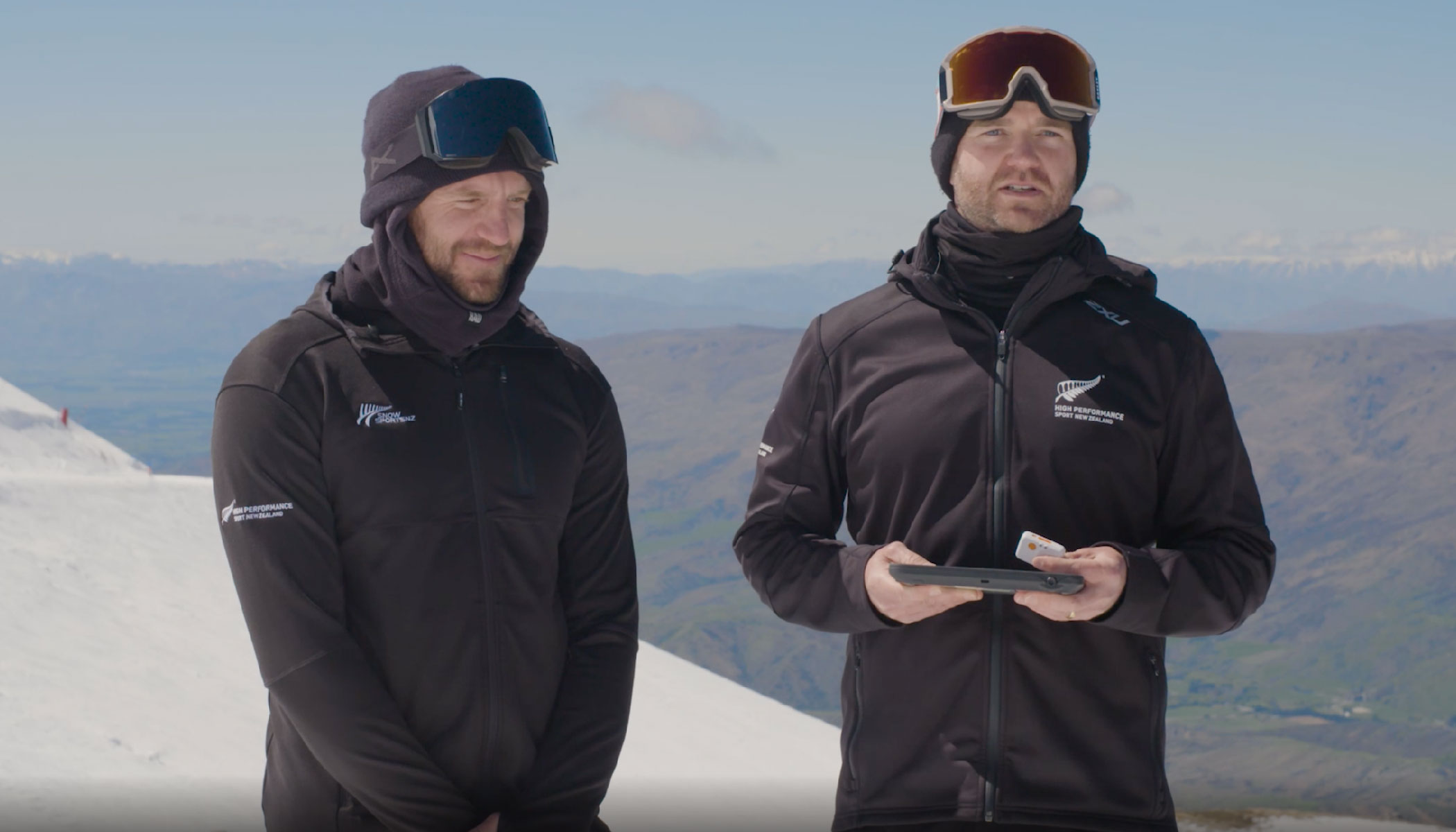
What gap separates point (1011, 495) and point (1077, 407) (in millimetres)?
309

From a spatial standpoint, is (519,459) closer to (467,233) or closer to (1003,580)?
(467,233)

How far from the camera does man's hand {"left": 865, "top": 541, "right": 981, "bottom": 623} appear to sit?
122 inches

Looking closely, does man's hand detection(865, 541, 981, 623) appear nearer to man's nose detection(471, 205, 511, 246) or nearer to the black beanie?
the black beanie

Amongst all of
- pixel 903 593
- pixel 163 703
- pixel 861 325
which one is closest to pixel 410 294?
pixel 861 325

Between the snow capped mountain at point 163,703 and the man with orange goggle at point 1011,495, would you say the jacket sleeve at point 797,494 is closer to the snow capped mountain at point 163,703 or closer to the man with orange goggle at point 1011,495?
the man with orange goggle at point 1011,495

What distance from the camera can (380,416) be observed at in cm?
335

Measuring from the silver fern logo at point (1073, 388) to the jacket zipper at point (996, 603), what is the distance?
148 millimetres

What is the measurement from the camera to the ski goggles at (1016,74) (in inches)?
139

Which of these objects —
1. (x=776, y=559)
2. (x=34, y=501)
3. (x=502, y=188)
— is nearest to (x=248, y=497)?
(x=502, y=188)

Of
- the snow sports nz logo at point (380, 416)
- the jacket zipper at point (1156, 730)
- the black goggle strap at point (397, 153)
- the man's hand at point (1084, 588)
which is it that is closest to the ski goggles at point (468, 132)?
the black goggle strap at point (397, 153)

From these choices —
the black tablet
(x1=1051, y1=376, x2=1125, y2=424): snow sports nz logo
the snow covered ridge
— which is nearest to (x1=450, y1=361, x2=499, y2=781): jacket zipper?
the black tablet

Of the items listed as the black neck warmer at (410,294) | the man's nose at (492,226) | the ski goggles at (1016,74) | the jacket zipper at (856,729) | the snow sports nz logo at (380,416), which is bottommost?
the jacket zipper at (856,729)

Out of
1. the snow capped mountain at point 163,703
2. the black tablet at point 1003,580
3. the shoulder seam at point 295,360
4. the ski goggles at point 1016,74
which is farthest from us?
the snow capped mountain at point 163,703

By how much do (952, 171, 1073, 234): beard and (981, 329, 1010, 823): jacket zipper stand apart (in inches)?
19.2
